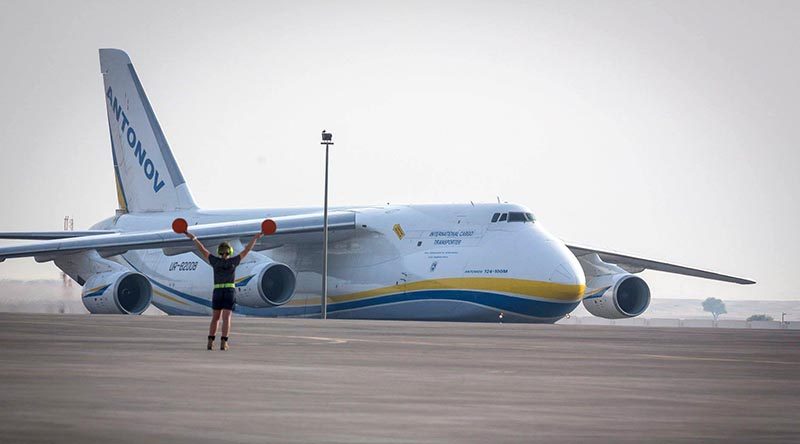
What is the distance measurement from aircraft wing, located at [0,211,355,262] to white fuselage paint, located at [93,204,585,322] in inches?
24.4

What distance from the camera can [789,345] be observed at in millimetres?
24062

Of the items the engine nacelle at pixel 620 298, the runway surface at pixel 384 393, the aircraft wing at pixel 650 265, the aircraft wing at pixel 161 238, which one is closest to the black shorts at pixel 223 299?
the runway surface at pixel 384 393

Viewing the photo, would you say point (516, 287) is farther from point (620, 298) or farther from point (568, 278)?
point (620, 298)

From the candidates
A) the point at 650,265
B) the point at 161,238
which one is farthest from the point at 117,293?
the point at 650,265

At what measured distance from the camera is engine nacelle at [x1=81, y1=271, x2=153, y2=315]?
164ft

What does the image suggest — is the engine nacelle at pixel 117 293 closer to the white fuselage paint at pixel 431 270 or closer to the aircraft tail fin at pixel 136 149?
the white fuselage paint at pixel 431 270

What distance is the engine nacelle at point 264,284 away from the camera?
48.4m

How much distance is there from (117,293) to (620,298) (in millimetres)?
17497

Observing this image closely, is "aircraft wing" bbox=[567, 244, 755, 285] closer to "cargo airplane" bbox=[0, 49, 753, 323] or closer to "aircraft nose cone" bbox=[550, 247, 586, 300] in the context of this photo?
"cargo airplane" bbox=[0, 49, 753, 323]

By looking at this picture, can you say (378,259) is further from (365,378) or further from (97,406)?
(97,406)

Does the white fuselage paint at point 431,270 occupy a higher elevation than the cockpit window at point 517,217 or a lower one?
lower

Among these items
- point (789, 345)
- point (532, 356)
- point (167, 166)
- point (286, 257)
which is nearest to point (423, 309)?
point (286, 257)

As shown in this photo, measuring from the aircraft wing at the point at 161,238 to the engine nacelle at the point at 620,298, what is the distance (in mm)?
9196

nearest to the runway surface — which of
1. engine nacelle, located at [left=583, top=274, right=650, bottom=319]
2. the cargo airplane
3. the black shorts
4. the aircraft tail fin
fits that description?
the black shorts
